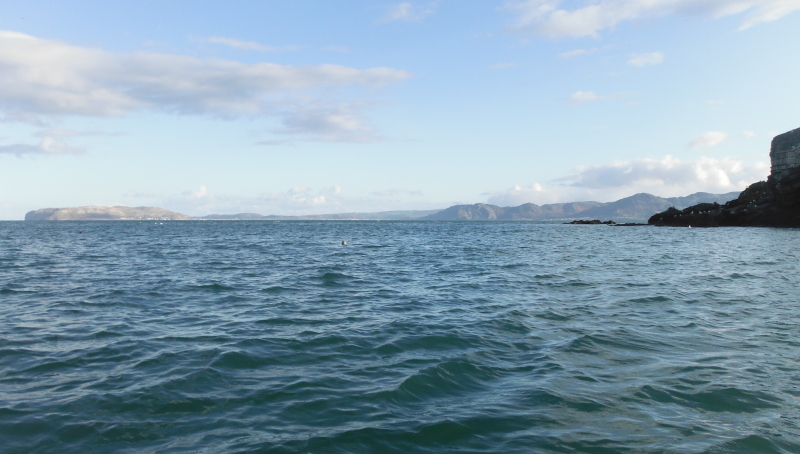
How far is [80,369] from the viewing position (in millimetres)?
9898

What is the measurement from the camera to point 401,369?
32.4 ft

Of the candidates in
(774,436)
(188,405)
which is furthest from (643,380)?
(188,405)

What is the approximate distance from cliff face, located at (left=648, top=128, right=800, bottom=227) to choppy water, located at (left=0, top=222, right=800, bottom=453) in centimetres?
6471

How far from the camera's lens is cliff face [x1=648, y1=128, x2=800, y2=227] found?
70.0 metres

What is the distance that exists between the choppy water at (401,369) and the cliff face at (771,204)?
212 feet

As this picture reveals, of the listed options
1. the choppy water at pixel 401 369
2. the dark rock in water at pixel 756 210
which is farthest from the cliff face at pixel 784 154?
the choppy water at pixel 401 369

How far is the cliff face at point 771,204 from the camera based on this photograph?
2756 inches

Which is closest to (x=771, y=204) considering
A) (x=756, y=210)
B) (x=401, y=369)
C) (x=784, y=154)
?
(x=756, y=210)

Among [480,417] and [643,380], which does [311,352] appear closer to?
[480,417]

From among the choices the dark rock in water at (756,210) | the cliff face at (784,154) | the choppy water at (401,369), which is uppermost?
the cliff face at (784,154)

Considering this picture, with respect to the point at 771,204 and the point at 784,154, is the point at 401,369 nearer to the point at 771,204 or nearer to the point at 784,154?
the point at 771,204

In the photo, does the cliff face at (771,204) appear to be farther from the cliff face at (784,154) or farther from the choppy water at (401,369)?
the choppy water at (401,369)

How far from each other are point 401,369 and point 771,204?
88963 mm

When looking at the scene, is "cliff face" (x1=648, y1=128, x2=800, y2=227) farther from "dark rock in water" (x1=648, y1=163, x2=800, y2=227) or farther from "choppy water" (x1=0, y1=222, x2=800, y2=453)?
"choppy water" (x1=0, y1=222, x2=800, y2=453)
